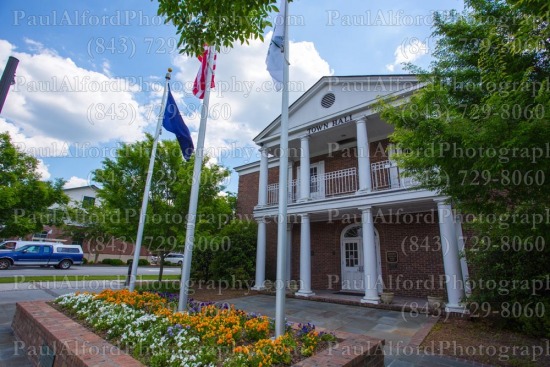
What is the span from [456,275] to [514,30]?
5.92 meters

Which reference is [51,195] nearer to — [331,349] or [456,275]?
[331,349]

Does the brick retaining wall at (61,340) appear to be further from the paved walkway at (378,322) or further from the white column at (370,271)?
the white column at (370,271)

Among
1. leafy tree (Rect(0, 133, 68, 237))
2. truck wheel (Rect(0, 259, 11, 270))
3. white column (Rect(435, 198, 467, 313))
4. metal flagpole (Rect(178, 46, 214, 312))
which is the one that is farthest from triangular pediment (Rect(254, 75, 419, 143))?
truck wheel (Rect(0, 259, 11, 270))

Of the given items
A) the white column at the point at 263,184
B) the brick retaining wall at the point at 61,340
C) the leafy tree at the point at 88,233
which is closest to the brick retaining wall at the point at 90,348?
the brick retaining wall at the point at 61,340

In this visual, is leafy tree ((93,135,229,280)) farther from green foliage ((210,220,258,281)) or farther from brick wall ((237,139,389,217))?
brick wall ((237,139,389,217))

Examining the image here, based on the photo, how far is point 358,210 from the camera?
994 centimetres

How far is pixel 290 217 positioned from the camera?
40.7ft

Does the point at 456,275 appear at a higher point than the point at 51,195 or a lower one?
lower

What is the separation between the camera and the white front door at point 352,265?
37.4ft

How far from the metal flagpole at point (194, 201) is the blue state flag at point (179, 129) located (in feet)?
4.57

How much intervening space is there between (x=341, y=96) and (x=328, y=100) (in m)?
0.62

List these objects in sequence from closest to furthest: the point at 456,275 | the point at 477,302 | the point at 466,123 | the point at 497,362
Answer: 1. the point at 466,123
2. the point at 497,362
3. the point at 477,302
4. the point at 456,275

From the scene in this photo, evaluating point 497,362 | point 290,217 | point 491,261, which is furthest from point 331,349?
point 290,217

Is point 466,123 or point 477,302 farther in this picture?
point 477,302
